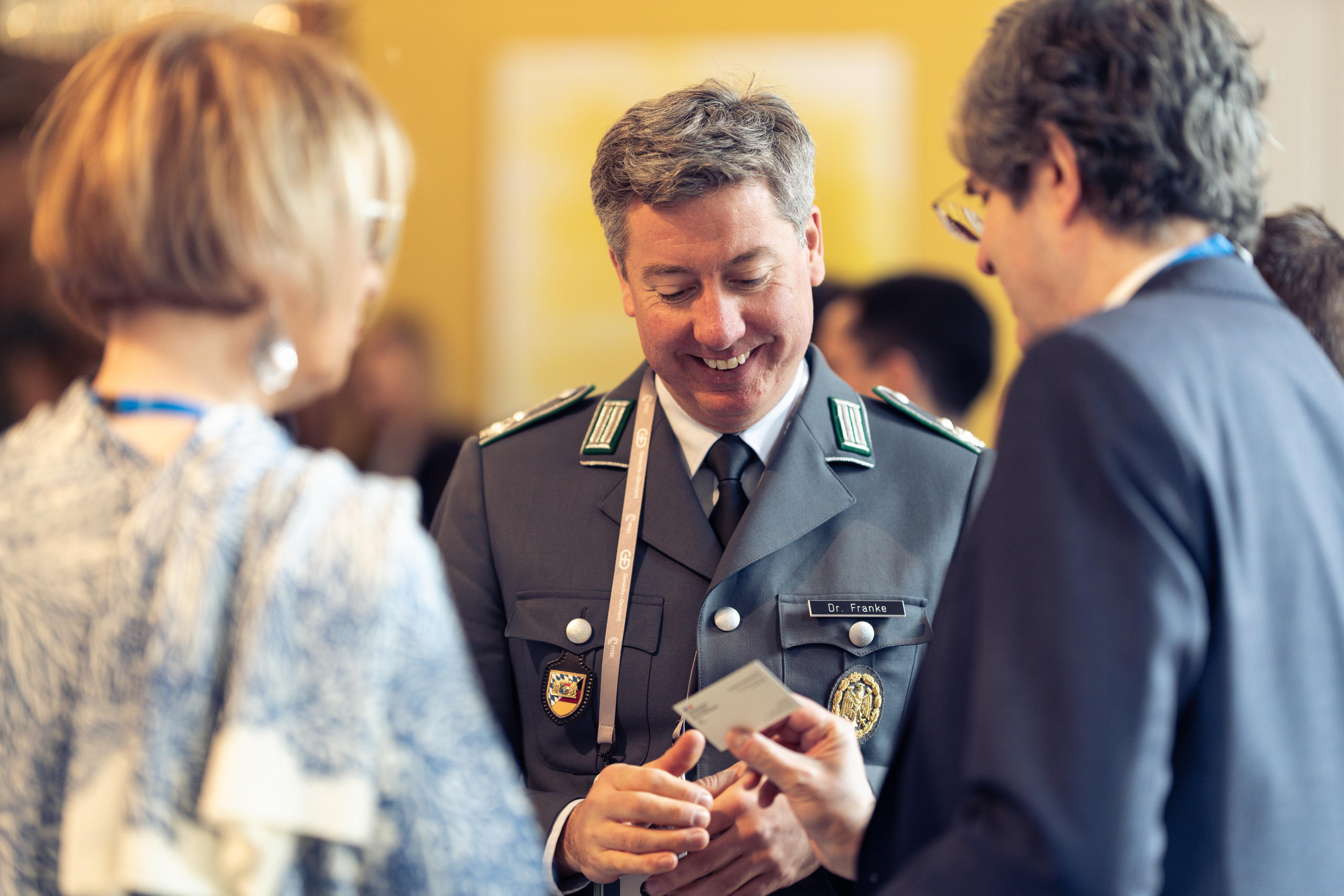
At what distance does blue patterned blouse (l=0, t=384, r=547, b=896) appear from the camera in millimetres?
828

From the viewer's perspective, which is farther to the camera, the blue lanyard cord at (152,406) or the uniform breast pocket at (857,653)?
the uniform breast pocket at (857,653)

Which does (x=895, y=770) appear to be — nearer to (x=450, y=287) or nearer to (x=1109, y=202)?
(x=1109, y=202)

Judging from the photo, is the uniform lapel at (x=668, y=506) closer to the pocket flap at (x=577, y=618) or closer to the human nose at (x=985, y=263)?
the pocket flap at (x=577, y=618)

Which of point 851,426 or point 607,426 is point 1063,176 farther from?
point 607,426

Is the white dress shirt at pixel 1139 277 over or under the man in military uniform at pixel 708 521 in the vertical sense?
over

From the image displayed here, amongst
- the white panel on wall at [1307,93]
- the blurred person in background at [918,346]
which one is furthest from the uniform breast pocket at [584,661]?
the white panel on wall at [1307,93]

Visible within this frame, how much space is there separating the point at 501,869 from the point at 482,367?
3.76 m

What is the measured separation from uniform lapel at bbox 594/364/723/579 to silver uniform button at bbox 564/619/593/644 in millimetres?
158

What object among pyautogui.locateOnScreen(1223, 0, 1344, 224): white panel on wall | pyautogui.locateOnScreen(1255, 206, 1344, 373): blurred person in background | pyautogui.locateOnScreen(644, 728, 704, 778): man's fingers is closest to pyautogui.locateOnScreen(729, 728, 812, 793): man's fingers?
pyautogui.locateOnScreen(644, 728, 704, 778): man's fingers

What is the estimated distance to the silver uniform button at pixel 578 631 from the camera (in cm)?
168

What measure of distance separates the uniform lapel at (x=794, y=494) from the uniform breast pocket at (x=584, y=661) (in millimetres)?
147

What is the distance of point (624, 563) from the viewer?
5.62 feet

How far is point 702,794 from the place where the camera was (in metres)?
1.42

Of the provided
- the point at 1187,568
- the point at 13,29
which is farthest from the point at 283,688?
the point at 13,29
